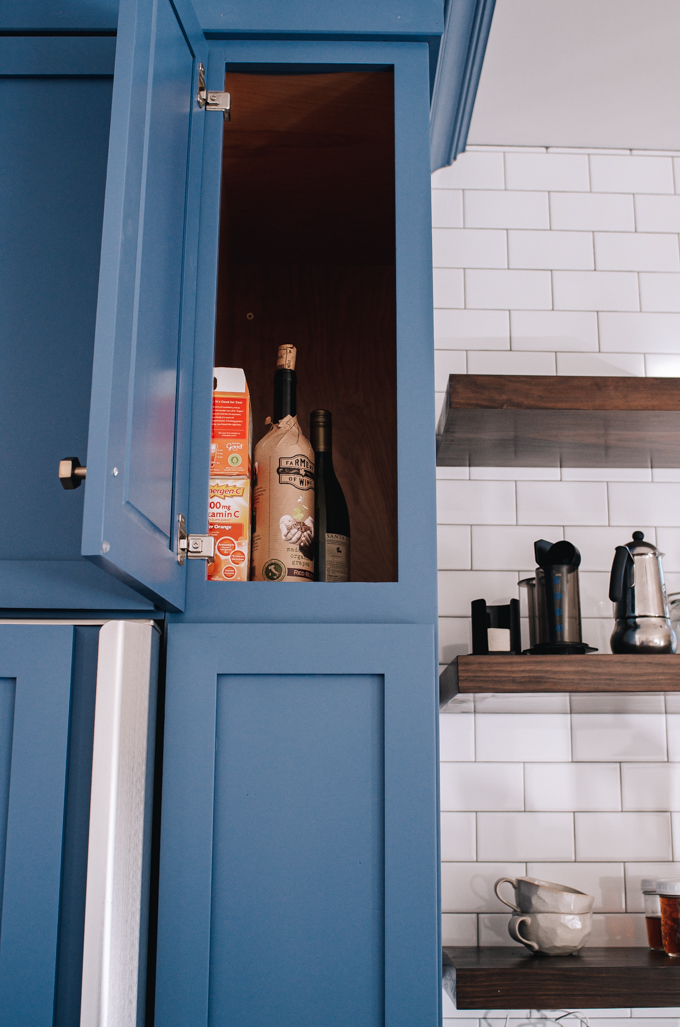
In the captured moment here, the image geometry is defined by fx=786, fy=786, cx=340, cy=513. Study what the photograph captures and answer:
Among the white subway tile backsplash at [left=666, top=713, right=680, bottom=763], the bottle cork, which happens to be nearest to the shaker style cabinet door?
the bottle cork

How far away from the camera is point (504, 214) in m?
1.88

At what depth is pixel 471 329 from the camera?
1837 millimetres

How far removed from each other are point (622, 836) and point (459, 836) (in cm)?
34

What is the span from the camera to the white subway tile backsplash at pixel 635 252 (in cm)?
187

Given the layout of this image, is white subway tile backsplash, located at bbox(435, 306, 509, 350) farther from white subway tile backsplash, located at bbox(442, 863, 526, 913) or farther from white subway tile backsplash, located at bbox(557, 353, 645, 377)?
white subway tile backsplash, located at bbox(442, 863, 526, 913)

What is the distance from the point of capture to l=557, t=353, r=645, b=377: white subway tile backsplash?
1.83 metres

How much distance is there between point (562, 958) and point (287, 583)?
91 centimetres

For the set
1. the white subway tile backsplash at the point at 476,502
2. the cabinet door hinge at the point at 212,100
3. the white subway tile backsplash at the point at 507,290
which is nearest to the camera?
the cabinet door hinge at the point at 212,100

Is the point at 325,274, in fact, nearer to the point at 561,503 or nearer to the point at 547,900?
the point at 561,503

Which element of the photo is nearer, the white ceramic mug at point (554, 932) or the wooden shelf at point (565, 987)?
the wooden shelf at point (565, 987)

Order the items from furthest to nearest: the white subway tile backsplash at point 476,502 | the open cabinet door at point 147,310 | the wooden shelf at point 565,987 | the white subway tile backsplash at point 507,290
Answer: the white subway tile backsplash at point 507,290
the white subway tile backsplash at point 476,502
the wooden shelf at point 565,987
the open cabinet door at point 147,310

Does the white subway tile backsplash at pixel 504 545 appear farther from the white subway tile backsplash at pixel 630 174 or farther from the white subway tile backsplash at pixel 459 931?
the white subway tile backsplash at pixel 630 174

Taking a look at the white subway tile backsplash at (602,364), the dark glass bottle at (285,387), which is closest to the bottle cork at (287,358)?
the dark glass bottle at (285,387)

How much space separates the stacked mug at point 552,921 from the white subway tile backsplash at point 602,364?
1.10 meters
